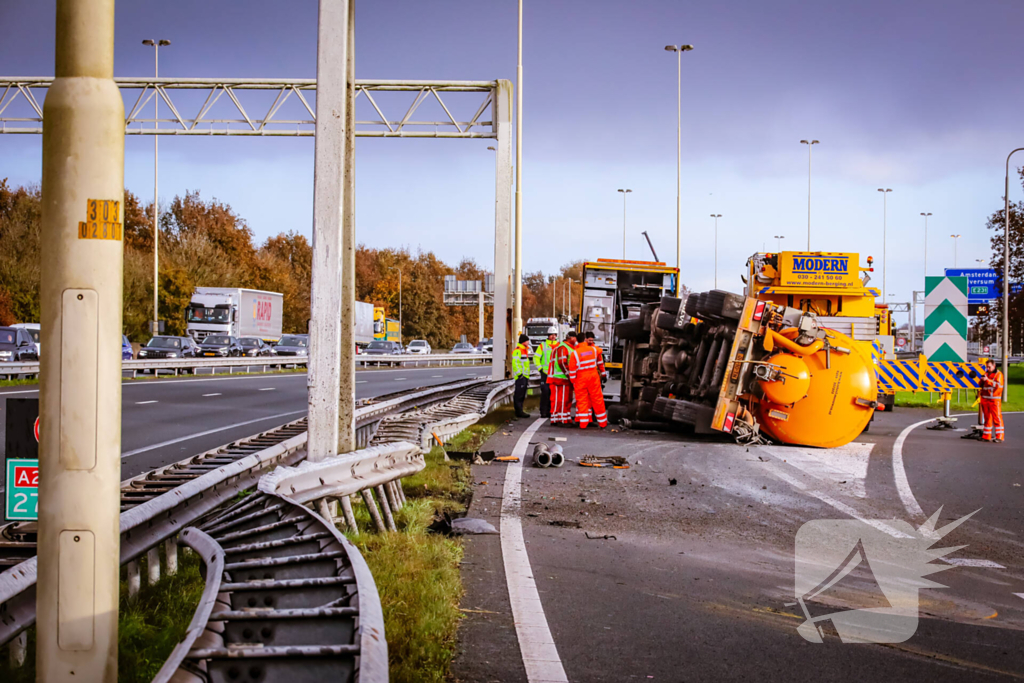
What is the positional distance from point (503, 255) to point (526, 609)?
64.0 feet

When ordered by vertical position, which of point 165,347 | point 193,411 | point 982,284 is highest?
point 982,284

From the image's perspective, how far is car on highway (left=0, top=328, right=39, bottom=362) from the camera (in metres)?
28.6

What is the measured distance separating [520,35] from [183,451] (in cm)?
1889

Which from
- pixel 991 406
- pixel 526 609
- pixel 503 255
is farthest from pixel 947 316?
pixel 526 609

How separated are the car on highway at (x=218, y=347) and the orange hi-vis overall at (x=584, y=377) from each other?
97.3ft

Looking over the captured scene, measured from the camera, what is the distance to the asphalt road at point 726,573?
170 inches

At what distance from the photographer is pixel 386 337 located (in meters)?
A: 77.1

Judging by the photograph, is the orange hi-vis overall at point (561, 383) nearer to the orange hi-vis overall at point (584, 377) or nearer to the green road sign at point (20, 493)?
the orange hi-vis overall at point (584, 377)

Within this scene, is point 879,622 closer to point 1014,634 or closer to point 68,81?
point 1014,634

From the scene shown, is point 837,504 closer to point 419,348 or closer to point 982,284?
point 982,284

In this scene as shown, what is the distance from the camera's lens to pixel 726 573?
6.02 meters

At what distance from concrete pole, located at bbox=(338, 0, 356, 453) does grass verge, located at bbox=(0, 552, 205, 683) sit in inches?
→ 67.8

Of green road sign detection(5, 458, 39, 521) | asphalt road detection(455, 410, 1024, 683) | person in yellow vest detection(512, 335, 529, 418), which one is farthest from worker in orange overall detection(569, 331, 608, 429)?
green road sign detection(5, 458, 39, 521)

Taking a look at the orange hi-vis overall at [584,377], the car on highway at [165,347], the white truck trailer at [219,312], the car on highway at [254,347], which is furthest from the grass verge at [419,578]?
the white truck trailer at [219,312]
